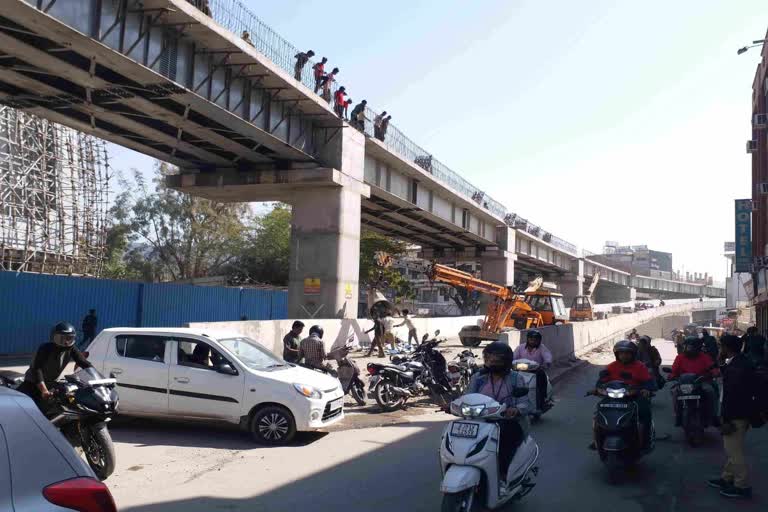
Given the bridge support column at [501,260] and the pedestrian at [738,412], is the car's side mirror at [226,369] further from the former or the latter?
the bridge support column at [501,260]

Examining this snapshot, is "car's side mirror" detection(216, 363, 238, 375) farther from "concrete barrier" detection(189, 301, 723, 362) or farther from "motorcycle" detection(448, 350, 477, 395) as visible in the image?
"concrete barrier" detection(189, 301, 723, 362)

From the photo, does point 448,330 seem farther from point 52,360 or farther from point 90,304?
point 52,360

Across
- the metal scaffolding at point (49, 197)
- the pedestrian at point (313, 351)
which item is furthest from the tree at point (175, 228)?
the pedestrian at point (313, 351)

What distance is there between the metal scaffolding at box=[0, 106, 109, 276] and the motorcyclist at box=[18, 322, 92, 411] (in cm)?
3253

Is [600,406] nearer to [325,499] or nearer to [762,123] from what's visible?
[325,499]

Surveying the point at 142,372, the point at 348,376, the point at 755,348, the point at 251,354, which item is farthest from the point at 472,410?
the point at 755,348

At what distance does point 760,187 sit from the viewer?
23.6 metres

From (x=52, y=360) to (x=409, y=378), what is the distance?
20.0 feet

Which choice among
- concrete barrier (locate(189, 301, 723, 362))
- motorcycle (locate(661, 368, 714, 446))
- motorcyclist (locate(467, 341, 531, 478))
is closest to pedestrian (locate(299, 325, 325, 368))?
concrete barrier (locate(189, 301, 723, 362))

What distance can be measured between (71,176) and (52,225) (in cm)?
350

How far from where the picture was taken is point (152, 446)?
27.8 feet

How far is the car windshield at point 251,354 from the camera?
30.3ft

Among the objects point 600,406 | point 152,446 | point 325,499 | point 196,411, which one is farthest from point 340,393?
point 600,406

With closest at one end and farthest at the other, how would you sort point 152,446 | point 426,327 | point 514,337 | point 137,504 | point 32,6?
point 137,504
point 152,446
point 32,6
point 514,337
point 426,327
